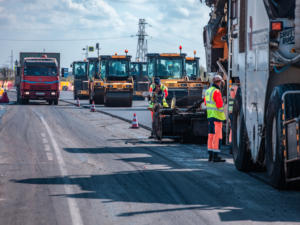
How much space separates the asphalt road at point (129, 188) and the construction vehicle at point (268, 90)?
41cm

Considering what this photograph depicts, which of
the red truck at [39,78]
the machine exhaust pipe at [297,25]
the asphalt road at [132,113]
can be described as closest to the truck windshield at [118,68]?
the asphalt road at [132,113]

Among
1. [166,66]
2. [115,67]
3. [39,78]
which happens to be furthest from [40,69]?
[166,66]

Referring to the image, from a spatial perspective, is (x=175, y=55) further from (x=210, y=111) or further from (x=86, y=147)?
(x=210, y=111)

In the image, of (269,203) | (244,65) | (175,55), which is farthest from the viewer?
(175,55)

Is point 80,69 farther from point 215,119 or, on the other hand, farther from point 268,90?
point 268,90

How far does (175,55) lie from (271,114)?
69.8 feet

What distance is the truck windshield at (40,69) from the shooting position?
3853 cm

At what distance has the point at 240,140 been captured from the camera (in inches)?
429

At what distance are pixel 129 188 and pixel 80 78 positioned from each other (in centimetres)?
3984

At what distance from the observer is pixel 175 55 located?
1174 inches

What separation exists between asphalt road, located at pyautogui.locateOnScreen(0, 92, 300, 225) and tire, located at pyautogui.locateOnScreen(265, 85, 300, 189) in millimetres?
237

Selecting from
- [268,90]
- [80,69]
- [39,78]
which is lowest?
[268,90]

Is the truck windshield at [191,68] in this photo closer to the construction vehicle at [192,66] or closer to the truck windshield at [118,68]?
the construction vehicle at [192,66]

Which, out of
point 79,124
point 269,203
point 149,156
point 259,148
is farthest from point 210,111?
point 79,124
